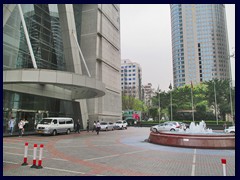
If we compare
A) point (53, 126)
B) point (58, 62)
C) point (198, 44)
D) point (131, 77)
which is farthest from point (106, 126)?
point (198, 44)

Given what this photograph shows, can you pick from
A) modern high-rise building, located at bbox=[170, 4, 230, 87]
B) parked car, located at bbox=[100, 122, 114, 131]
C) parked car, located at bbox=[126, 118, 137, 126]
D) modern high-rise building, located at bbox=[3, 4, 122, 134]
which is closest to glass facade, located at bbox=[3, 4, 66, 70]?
modern high-rise building, located at bbox=[3, 4, 122, 134]

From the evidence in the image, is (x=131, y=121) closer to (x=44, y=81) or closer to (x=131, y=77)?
(x=44, y=81)

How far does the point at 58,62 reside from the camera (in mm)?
36844

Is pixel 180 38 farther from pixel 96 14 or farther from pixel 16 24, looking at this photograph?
pixel 16 24

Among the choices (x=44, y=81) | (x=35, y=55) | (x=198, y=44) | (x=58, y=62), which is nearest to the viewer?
(x=44, y=81)

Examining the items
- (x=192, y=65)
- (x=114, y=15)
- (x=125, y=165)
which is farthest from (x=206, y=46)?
(x=125, y=165)

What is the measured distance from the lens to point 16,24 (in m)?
29.4

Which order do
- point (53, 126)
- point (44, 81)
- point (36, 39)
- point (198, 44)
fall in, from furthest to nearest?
point (198, 44), point (36, 39), point (53, 126), point (44, 81)

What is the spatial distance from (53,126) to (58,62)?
15661mm

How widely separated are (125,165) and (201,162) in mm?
3782

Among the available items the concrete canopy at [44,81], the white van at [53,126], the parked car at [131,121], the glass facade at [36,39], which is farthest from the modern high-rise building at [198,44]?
the white van at [53,126]

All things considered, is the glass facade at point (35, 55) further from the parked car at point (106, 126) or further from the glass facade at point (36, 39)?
the parked car at point (106, 126)

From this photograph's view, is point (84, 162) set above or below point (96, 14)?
below

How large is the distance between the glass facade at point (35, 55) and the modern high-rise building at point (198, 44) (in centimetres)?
10202
